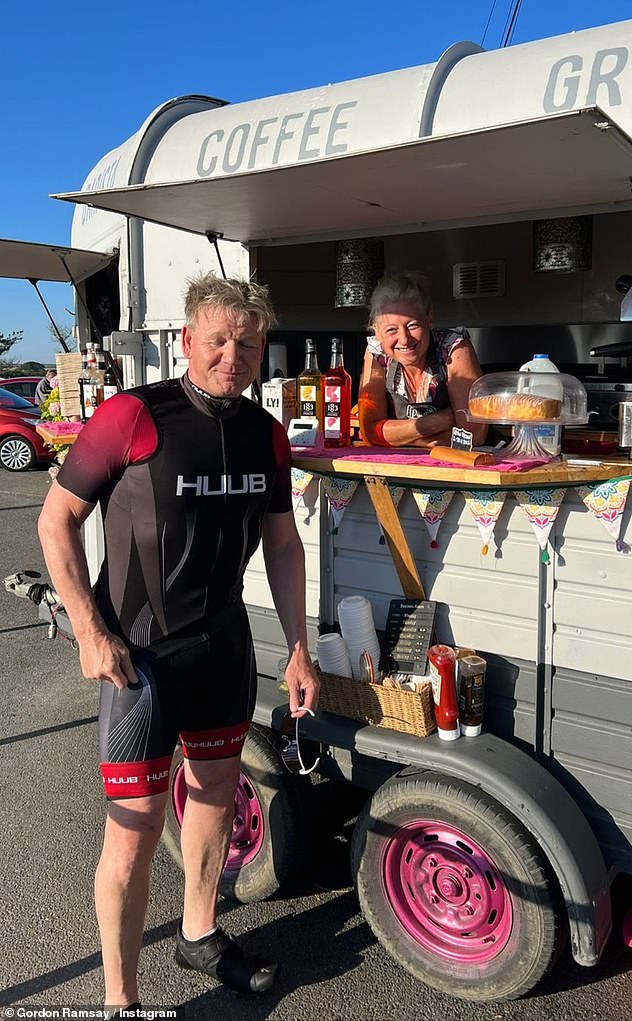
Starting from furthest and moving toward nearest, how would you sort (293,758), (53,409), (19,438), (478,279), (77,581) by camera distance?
(19,438) → (478,279) → (53,409) → (293,758) → (77,581)

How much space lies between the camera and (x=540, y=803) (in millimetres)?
2109

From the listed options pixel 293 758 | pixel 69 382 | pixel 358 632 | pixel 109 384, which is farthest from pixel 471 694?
pixel 69 382

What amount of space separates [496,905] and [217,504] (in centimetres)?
138

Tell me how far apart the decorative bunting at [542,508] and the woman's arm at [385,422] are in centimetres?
66

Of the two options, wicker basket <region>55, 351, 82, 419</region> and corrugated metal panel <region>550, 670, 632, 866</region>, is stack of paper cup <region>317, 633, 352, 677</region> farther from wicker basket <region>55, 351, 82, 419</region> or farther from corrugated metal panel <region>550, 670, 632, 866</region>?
wicker basket <region>55, 351, 82, 419</region>

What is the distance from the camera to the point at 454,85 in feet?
8.64

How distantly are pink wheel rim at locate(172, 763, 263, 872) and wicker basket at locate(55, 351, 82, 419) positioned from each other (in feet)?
6.93

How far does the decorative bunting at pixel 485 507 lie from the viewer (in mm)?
2258

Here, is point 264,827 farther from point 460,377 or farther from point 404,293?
point 404,293

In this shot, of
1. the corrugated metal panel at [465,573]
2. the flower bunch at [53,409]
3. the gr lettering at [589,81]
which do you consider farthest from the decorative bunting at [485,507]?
the flower bunch at [53,409]

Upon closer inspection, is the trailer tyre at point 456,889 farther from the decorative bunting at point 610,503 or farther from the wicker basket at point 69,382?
the wicker basket at point 69,382

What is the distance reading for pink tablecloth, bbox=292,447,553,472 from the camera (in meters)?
2.19

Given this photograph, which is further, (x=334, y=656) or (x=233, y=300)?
(x=334, y=656)

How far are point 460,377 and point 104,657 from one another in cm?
159
